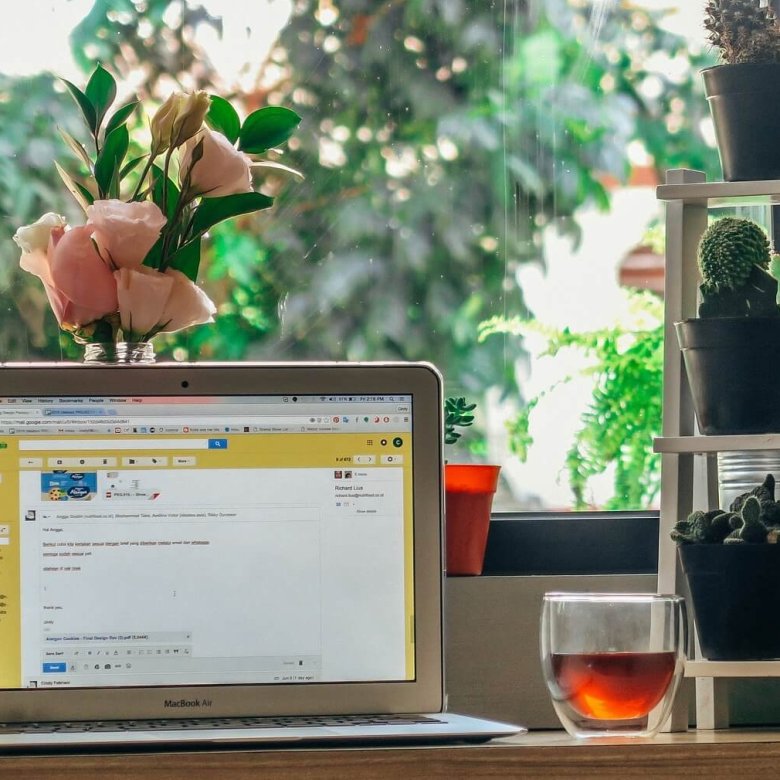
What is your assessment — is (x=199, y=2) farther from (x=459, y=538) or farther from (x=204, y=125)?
(x=459, y=538)

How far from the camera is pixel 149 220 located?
112cm

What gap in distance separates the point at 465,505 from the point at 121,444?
0.36m

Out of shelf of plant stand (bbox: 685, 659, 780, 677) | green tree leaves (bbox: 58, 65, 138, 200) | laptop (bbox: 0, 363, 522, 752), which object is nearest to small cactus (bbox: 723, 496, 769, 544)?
shelf of plant stand (bbox: 685, 659, 780, 677)

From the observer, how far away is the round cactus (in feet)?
3.61

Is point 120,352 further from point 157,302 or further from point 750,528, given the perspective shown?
point 750,528

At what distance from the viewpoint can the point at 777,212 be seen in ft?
4.52

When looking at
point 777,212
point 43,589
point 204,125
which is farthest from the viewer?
point 777,212

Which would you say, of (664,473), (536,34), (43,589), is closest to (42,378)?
(43,589)

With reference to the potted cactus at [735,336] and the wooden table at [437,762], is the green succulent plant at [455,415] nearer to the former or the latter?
the potted cactus at [735,336]

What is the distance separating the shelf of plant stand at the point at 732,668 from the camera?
1.05 meters

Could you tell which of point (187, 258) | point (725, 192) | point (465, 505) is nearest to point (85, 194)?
point (187, 258)

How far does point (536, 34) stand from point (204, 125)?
1.40 feet

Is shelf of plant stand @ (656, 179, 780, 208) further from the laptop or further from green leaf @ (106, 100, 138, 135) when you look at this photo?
green leaf @ (106, 100, 138, 135)

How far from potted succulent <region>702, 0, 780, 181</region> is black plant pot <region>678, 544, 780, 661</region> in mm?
352
